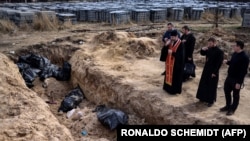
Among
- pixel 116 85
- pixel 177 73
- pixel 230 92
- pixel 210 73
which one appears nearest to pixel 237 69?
pixel 230 92

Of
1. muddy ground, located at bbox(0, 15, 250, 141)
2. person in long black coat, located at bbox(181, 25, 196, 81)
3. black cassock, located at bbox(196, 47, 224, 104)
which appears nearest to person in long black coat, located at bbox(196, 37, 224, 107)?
black cassock, located at bbox(196, 47, 224, 104)

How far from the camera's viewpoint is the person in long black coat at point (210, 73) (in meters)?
6.82

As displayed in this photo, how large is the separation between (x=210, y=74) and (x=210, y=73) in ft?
0.07

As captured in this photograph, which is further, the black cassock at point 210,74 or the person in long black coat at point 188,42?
the person in long black coat at point 188,42

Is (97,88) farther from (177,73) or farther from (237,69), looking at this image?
(237,69)

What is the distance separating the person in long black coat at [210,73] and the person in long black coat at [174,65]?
2.12ft

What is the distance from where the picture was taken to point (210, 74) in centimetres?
698

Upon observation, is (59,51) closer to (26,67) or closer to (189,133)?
(26,67)

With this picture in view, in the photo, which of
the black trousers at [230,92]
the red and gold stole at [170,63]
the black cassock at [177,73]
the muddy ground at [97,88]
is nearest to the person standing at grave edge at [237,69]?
the black trousers at [230,92]

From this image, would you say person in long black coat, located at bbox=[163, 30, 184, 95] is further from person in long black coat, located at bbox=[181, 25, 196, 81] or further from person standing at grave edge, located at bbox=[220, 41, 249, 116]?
person standing at grave edge, located at bbox=[220, 41, 249, 116]

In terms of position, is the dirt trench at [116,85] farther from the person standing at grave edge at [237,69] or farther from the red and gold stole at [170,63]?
the person standing at grave edge at [237,69]

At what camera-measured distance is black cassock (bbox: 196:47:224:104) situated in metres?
6.82

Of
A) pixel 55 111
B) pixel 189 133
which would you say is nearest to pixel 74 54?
pixel 55 111

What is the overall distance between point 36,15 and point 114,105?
29.0 ft
